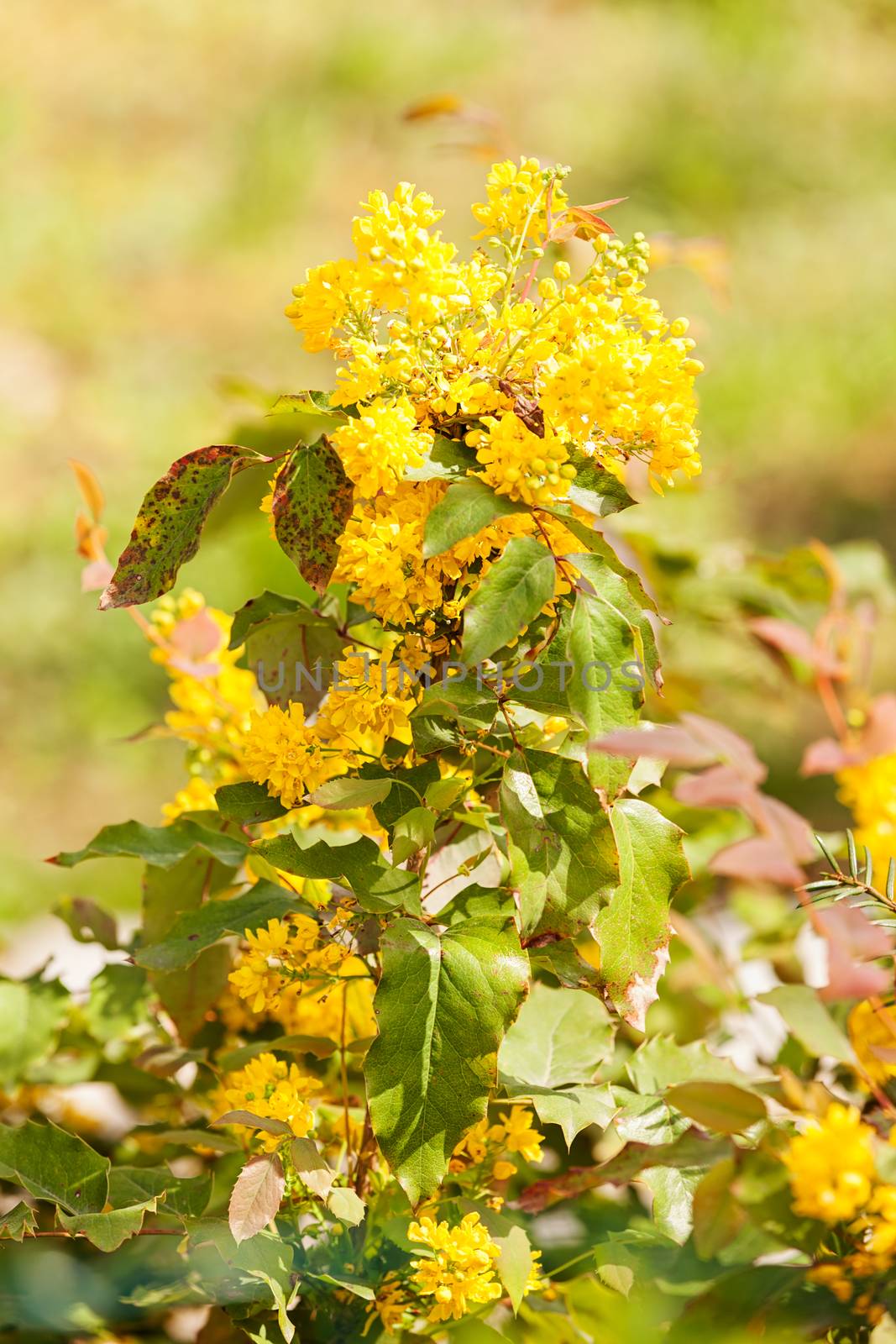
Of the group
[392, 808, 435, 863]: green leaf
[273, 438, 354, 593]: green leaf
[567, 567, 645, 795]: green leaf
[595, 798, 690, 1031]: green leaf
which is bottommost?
[595, 798, 690, 1031]: green leaf

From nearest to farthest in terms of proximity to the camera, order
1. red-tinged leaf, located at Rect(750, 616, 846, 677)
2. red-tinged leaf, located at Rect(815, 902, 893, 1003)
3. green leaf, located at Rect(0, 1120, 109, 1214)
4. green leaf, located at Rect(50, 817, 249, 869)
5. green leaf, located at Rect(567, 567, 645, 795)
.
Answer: red-tinged leaf, located at Rect(815, 902, 893, 1003) < green leaf, located at Rect(567, 567, 645, 795) < green leaf, located at Rect(0, 1120, 109, 1214) < green leaf, located at Rect(50, 817, 249, 869) < red-tinged leaf, located at Rect(750, 616, 846, 677)

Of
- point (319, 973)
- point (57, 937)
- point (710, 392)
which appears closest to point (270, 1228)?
point (319, 973)

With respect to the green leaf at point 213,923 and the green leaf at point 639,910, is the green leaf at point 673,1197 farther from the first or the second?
the green leaf at point 213,923

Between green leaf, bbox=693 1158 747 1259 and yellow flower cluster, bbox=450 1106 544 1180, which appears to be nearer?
green leaf, bbox=693 1158 747 1259

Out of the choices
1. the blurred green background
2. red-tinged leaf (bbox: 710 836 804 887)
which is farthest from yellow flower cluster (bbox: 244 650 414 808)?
the blurred green background

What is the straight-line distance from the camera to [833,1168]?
1.54 feet

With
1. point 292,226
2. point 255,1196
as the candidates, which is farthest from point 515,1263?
point 292,226

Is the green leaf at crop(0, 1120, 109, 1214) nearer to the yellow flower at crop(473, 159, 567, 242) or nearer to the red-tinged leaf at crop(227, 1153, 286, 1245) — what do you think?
the red-tinged leaf at crop(227, 1153, 286, 1245)

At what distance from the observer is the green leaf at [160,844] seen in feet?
2.54

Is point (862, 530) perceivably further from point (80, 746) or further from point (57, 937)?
point (57, 937)

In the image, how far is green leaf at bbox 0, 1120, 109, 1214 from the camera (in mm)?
666

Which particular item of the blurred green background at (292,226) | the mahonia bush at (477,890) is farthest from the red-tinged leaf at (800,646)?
the blurred green background at (292,226)

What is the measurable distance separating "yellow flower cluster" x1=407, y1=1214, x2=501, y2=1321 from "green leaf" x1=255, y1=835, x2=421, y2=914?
15cm

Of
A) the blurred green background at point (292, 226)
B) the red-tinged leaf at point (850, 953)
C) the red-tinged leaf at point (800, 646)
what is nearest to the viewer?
the red-tinged leaf at point (850, 953)
